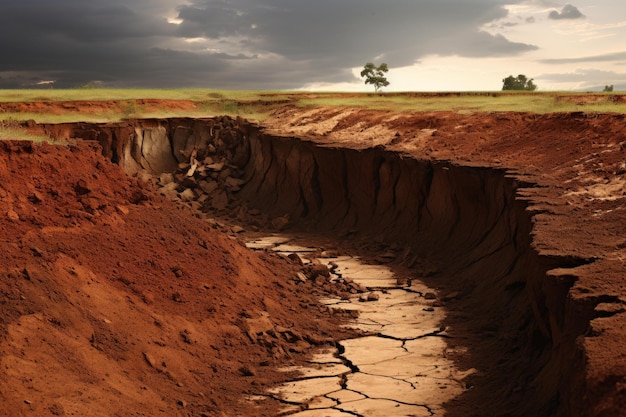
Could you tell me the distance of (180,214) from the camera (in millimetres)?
8984

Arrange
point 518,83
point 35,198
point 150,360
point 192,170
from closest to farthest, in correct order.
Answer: point 150,360 → point 35,198 → point 192,170 → point 518,83

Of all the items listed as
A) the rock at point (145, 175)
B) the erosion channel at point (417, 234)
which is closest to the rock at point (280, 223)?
the erosion channel at point (417, 234)

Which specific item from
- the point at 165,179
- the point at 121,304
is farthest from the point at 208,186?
the point at 121,304

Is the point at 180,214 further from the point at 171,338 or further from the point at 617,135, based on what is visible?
the point at 617,135

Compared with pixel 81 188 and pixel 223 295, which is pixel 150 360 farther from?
pixel 81 188

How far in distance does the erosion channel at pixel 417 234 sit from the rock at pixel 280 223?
0.03 meters

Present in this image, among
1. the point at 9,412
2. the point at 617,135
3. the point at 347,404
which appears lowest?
the point at 347,404

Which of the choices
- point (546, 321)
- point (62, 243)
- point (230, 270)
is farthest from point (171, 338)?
point (546, 321)

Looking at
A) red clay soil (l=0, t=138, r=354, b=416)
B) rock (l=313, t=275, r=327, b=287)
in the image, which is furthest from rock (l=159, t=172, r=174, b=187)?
red clay soil (l=0, t=138, r=354, b=416)

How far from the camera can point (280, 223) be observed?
49.7 feet

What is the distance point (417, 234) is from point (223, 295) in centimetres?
500

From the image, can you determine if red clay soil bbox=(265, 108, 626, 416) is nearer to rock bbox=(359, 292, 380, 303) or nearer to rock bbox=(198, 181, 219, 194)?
rock bbox=(198, 181, 219, 194)

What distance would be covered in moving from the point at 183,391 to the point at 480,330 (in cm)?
334

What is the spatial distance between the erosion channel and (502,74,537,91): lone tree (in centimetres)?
2712
